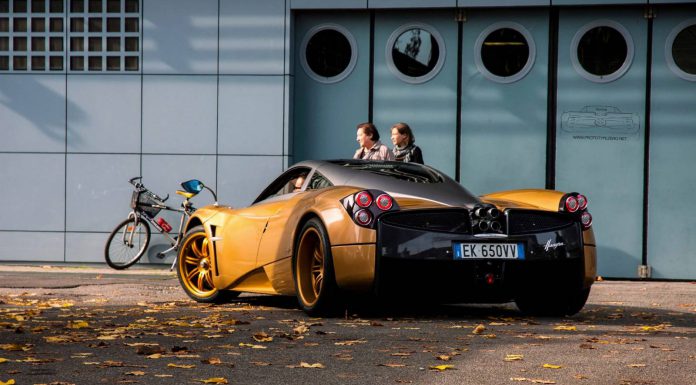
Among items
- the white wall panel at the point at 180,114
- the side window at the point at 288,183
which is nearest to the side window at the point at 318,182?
the side window at the point at 288,183

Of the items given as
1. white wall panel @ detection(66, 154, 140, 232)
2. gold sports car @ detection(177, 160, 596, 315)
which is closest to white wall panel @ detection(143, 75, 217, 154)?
white wall panel @ detection(66, 154, 140, 232)

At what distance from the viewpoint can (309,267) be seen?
8789mm

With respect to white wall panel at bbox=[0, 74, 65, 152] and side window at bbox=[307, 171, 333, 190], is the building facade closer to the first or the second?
white wall panel at bbox=[0, 74, 65, 152]

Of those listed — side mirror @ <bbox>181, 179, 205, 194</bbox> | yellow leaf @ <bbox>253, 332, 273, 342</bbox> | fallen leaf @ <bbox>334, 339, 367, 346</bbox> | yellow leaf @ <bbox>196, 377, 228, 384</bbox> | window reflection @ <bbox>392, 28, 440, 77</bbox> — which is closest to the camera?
yellow leaf @ <bbox>196, 377, 228, 384</bbox>

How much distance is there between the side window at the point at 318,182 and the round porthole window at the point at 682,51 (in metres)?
7.99

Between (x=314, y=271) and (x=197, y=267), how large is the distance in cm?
207

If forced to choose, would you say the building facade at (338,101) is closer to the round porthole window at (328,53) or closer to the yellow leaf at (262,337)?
the round porthole window at (328,53)

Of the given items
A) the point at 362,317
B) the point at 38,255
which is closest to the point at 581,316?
the point at 362,317

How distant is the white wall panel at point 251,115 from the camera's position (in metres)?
16.2

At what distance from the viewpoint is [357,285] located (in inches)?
323

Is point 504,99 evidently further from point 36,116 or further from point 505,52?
point 36,116

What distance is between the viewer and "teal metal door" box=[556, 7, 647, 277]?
52.0 feet

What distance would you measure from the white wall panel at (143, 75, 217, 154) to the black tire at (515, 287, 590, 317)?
783cm

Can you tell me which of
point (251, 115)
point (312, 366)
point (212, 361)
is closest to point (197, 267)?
point (212, 361)
